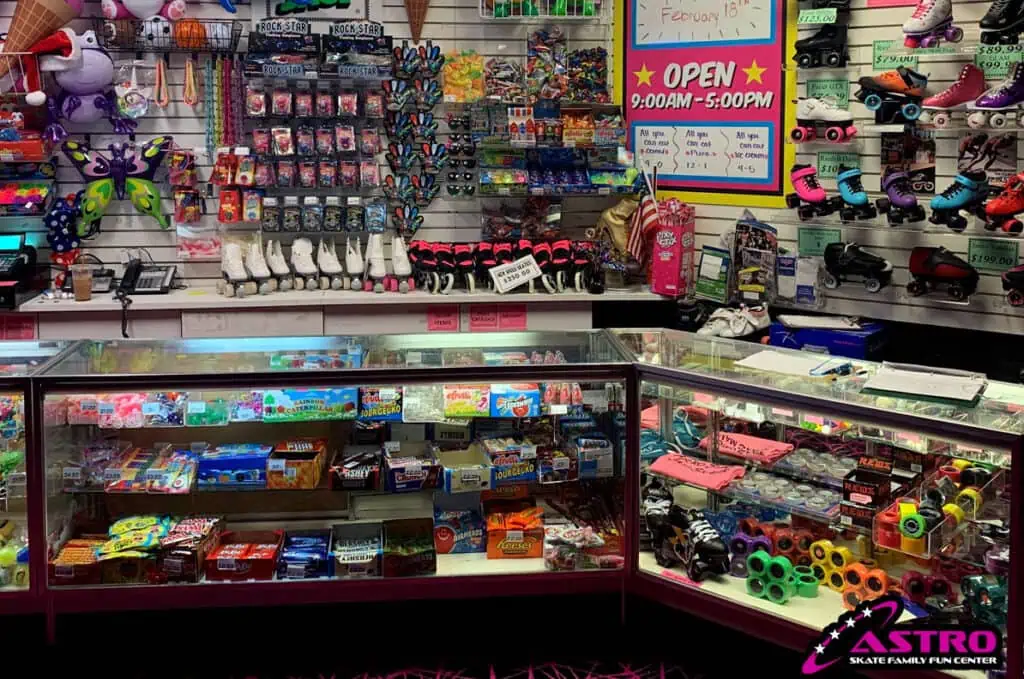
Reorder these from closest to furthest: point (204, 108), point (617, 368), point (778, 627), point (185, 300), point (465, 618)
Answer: point (778, 627)
point (617, 368)
point (465, 618)
point (185, 300)
point (204, 108)

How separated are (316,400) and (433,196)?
2.93 meters

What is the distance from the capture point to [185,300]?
18.9 feet

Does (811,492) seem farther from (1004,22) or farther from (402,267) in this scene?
(402,267)

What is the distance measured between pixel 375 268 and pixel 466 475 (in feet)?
8.39

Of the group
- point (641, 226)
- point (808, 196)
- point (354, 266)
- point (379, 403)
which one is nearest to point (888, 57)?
point (808, 196)

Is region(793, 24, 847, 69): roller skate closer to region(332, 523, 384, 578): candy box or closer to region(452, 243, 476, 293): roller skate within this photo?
region(452, 243, 476, 293): roller skate

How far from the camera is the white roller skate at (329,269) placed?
6.04 meters

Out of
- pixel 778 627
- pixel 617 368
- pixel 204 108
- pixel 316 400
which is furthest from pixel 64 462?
pixel 204 108

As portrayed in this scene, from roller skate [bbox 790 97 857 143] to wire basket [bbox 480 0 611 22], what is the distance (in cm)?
130

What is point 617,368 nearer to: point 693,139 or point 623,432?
point 623,432

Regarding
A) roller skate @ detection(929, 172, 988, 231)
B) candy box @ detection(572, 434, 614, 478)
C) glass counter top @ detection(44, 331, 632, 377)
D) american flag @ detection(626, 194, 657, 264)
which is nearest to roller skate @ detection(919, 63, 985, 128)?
roller skate @ detection(929, 172, 988, 231)

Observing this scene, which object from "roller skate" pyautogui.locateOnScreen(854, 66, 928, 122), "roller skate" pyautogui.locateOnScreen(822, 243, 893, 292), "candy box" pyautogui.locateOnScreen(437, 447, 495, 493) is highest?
"roller skate" pyautogui.locateOnScreen(854, 66, 928, 122)

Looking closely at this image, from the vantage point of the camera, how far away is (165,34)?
5895mm

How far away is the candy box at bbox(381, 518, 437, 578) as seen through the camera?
11.7ft
